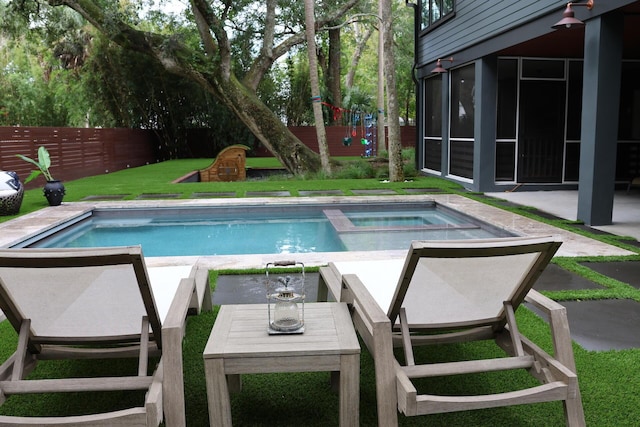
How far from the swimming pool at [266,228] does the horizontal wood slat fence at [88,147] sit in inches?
155

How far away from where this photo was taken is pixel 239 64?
1934cm

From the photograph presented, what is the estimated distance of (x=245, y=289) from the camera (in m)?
4.04

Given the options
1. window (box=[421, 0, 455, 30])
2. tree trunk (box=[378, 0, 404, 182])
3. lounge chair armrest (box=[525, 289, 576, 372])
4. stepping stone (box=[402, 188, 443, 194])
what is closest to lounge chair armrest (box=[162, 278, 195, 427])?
lounge chair armrest (box=[525, 289, 576, 372])

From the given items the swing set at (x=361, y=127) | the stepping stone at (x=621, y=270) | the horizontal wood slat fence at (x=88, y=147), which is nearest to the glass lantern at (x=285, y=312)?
the stepping stone at (x=621, y=270)

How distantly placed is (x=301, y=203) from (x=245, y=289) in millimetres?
4573

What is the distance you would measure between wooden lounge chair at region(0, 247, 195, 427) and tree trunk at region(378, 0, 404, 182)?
9.41m

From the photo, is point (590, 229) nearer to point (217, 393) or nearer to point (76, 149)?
point (217, 393)

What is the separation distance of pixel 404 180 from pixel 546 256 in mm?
A: 9640

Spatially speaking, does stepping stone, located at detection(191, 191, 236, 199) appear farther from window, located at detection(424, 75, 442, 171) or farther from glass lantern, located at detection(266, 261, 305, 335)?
glass lantern, located at detection(266, 261, 305, 335)

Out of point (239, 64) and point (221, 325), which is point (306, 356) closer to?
point (221, 325)

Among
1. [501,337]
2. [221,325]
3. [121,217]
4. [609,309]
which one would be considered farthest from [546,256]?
[121,217]

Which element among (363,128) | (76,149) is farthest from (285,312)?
(363,128)

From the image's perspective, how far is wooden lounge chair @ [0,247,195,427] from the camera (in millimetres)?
1948

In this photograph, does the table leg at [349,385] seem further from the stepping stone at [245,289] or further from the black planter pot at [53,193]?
the black planter pot at [53,193]
